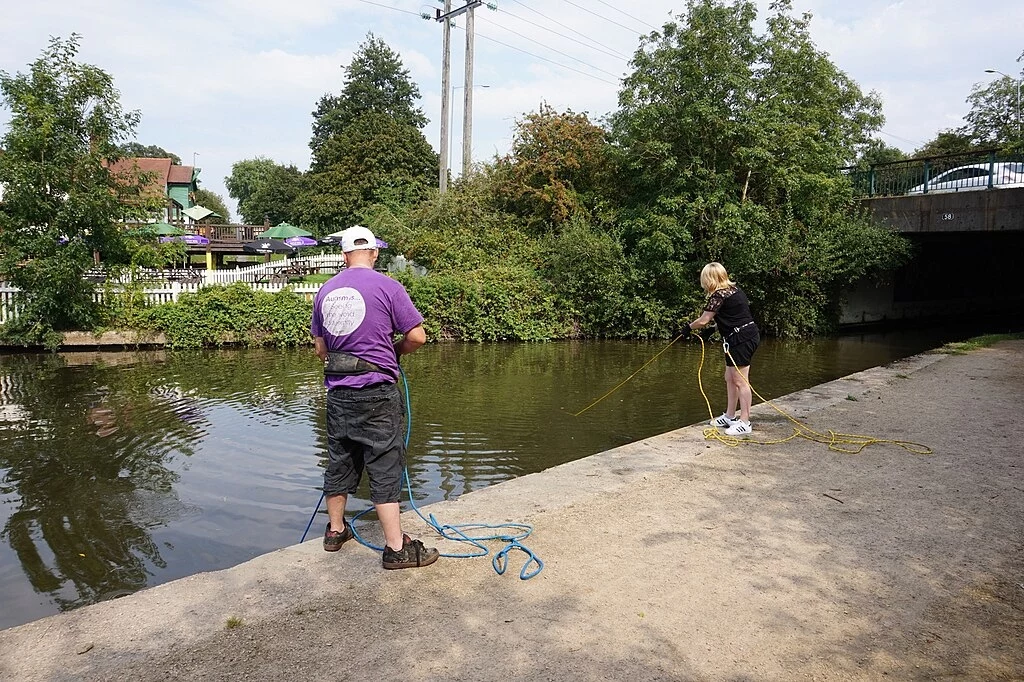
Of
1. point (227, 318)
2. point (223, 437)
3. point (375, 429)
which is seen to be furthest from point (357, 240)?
point (227, 318)

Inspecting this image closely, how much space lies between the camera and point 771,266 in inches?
784

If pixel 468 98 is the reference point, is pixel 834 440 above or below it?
below

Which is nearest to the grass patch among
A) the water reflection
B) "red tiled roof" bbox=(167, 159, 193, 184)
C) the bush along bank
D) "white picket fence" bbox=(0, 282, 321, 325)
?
the water reflection

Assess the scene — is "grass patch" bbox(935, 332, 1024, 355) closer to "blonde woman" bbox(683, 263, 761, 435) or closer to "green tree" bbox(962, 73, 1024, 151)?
"blonde woman" bbox(683, 263, 761, 435)

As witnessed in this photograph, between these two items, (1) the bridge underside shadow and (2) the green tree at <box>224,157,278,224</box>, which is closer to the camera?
(1) the bridge underside shadow

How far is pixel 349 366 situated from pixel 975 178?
70.8 ft

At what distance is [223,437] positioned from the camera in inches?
348

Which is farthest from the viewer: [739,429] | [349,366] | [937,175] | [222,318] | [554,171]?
[554,171]

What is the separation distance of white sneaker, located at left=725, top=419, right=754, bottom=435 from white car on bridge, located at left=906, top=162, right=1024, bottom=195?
55.1 ft

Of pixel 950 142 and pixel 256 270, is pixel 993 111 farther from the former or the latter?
pixel 256 270

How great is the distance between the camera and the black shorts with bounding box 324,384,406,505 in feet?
13.2

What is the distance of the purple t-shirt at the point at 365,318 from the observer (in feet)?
13.1

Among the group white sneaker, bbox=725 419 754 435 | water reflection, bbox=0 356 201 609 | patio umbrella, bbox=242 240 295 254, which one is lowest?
water reflection, bbox=0 356 201 609

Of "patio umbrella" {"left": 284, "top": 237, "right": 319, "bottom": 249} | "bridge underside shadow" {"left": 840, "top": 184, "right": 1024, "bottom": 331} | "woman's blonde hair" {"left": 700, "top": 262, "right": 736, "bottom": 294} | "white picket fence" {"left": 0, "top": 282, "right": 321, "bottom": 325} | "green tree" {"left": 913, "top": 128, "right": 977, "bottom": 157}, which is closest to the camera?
"woman's blonde hair" {"left": 700, "top": 262, "right": 736, "bottom": 294}
